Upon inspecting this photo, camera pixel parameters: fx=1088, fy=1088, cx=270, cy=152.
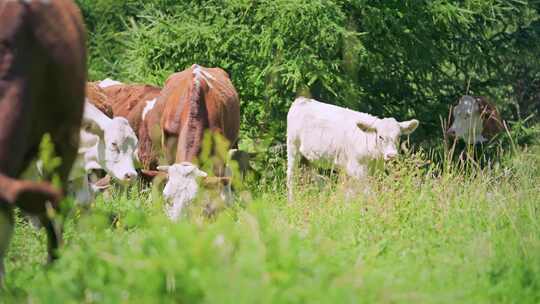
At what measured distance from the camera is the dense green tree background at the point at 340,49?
591 inches

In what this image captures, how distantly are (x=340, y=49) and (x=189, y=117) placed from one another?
417 centimetres

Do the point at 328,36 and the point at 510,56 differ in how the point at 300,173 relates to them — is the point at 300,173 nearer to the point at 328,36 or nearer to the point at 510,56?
the point at 328,36

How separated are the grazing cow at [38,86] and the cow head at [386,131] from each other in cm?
475

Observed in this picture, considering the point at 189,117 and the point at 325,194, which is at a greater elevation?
the point at 189,117

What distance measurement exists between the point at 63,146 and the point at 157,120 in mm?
5784

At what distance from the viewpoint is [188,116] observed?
1185 centimetres

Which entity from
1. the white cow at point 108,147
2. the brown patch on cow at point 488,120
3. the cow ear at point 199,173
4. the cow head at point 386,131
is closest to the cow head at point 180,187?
the cow ear at point 199,173

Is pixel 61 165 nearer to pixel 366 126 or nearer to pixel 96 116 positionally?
pixel 96 116

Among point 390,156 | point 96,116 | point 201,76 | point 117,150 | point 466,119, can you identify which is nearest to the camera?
point 390,156

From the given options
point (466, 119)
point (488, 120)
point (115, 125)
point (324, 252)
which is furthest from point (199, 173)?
point (488, 120)

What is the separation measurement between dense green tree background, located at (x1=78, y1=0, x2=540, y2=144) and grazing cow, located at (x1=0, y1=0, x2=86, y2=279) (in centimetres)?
706

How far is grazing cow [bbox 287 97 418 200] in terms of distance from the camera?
12.1 meters

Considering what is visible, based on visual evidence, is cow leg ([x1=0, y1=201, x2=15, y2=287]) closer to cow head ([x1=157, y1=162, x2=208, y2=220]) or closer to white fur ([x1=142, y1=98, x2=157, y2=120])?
cow head ([x1=157, y1=162, x2=208, y2=220])

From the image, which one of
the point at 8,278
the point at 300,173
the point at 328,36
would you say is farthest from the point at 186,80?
the point at 8,278
